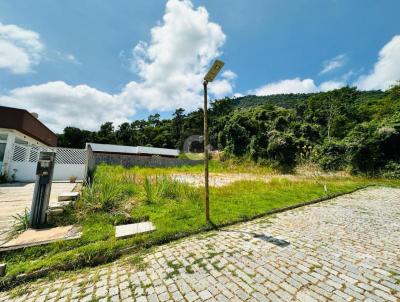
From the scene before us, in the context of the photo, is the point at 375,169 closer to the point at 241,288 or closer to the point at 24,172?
the point at 241,288

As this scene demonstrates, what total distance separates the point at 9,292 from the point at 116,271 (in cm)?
118

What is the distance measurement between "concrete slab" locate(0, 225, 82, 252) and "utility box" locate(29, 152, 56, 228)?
0.24 m

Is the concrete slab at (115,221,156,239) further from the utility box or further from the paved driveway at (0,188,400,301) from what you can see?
the utility box

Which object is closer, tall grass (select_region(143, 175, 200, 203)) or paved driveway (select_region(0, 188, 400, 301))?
paved driveway (select_region(0, 188, 400, 301))

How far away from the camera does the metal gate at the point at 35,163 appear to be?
10422 mm

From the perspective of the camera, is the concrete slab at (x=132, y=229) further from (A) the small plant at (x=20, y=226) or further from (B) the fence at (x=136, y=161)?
(B) the fence at (x=136, y=161)

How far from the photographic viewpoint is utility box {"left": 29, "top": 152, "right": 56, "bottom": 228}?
12.1 ft

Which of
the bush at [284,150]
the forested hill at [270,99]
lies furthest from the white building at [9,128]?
the forested hill at [270,99]

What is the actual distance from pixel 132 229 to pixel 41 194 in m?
1.92

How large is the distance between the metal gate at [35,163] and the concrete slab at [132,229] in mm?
8406

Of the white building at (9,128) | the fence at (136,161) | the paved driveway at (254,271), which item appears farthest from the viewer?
the fence at (136,161)

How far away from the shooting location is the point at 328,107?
99.7ft

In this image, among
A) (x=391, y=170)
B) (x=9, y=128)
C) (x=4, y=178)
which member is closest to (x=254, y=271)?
(x=4, y=178)

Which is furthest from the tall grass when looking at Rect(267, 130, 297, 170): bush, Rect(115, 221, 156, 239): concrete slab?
Rect(267, 130, 297, 170): bush
